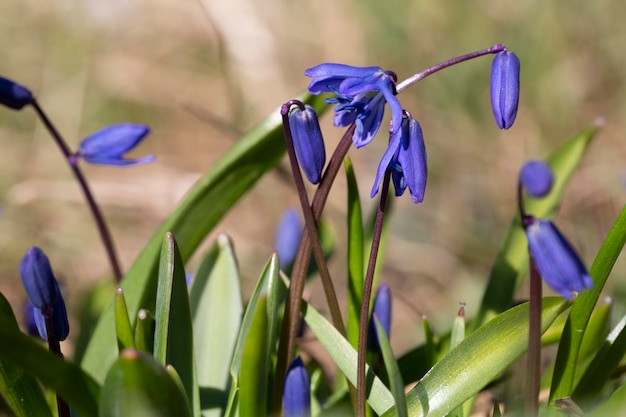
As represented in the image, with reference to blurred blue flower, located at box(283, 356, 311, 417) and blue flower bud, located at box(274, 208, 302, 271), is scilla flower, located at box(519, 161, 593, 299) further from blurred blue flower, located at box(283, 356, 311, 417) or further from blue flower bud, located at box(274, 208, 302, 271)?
blue flower bud, located at box(274, 208, 302, 271)

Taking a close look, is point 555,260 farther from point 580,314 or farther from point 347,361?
point 347,361

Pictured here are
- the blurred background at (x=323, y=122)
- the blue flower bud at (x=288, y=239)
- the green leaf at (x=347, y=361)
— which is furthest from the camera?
the blurred background at (x=323, y=122)

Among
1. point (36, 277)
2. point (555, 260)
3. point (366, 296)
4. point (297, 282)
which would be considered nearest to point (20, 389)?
point (36, 277)

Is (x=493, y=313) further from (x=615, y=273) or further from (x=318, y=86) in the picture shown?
(x=615, y=273)

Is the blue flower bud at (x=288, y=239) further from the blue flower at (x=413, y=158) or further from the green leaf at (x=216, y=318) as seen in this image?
the blue flower at (x=413, y=158)

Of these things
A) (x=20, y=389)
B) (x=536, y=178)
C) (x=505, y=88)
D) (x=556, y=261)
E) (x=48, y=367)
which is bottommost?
(x=20, y=389)

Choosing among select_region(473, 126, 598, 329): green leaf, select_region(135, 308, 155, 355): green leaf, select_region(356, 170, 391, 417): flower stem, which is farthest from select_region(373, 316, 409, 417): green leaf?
select_region(473, 126, 598, 329): green leaf

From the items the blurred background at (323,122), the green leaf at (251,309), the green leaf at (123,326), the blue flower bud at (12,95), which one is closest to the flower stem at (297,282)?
the green leaf at (251,309)
